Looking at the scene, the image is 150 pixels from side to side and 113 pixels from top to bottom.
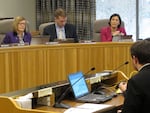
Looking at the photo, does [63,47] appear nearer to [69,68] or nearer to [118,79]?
[69,68]

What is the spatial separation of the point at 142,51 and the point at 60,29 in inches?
139

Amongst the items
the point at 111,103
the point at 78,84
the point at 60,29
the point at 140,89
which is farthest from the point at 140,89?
the point at 60,29

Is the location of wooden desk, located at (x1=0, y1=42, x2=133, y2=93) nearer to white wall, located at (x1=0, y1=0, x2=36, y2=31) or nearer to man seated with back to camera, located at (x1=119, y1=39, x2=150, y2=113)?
man seated with back to camera, located at (x1=119, y1=39, x2=150, y2=113)

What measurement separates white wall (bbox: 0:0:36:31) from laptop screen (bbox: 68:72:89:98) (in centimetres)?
425

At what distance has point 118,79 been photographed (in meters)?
4.04

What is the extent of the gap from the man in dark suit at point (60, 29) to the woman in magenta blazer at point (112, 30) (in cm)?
49

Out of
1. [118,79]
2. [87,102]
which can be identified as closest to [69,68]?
[118,79]

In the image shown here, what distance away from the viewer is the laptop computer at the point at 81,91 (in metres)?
3.15

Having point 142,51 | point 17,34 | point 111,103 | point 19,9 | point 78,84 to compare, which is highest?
point 19,9

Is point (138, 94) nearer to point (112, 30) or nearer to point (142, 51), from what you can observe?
point (142, 51)

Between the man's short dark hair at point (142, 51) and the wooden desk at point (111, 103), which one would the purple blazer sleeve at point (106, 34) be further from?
the man's short dark hair at point (142, 51)

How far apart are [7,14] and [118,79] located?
394 cm

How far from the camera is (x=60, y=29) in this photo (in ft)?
19.4

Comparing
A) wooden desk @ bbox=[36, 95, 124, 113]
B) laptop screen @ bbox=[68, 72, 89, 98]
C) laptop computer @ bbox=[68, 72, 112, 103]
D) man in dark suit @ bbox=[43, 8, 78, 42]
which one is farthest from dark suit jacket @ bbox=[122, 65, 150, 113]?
man in dark suit @ bbox=[43, 8, 78, 42]
